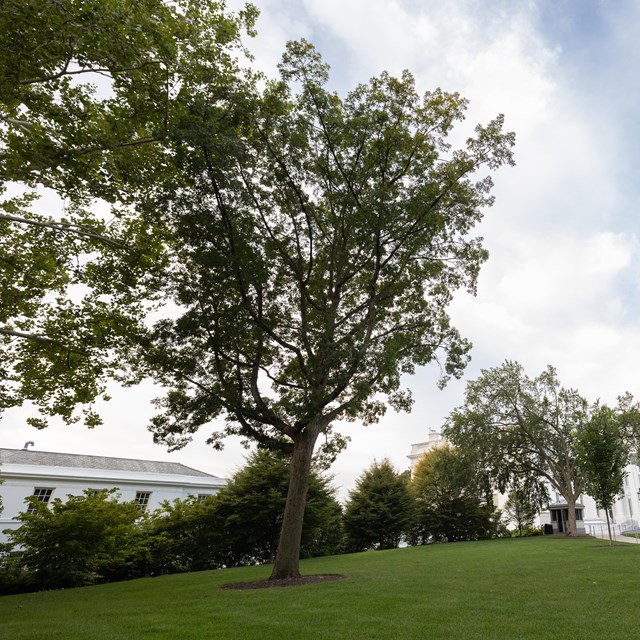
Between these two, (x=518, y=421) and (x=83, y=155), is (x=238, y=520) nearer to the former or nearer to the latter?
(x=83, y=155)

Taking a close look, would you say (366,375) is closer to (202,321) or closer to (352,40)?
(202,321)

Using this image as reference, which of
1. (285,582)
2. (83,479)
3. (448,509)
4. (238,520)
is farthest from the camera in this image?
(448,509)

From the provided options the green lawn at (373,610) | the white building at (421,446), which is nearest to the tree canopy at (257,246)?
the green lawn at (373,610)

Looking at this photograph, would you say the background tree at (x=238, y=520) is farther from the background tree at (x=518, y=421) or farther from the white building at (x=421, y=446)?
the white building at (x=421, y=446)

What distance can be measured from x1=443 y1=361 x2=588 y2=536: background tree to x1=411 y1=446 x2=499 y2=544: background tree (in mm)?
1849

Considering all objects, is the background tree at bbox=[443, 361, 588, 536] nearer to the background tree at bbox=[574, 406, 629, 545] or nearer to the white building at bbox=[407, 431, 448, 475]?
the background tree at bbox=[574, 406, 629, 545]

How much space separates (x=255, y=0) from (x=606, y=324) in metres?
15.5

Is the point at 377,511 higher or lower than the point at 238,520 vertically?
higher

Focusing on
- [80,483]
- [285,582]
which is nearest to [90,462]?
[80,483]

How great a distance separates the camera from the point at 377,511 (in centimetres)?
2942

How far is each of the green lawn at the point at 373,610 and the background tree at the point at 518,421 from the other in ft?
64.3

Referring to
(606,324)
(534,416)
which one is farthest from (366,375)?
(534,416)

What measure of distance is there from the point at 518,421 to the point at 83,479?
93.6 feet

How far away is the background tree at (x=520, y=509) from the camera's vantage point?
34.7 m
